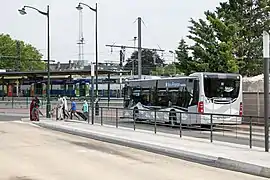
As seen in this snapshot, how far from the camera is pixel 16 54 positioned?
9762 centimetres

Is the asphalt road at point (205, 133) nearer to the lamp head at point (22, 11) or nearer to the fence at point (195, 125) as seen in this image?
the fence at point (195, 125)

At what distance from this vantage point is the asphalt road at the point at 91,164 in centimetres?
1035

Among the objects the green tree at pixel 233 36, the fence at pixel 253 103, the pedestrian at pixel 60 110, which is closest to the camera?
the fence at pixel 253 103

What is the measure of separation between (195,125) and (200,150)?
15.3ft

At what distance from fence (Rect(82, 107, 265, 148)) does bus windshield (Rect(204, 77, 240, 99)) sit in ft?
12.5

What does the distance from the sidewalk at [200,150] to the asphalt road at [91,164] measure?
38cm

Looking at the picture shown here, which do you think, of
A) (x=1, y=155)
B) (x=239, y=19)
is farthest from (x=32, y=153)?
(x=239, y=19)

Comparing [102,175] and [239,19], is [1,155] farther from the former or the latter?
[239,19]

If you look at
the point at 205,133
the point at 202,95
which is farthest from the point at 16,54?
the point at 205,133

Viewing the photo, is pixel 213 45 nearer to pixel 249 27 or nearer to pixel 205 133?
pixel 249 27

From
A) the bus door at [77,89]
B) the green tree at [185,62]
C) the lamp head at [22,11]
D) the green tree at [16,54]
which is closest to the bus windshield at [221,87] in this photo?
the green tree at [185,62]

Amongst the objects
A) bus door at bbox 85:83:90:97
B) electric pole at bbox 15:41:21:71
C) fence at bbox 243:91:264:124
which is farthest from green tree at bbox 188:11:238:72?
electric pole at bbox 15:41:21:71

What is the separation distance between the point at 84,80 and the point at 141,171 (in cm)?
5439

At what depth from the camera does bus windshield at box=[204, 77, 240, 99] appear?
2367 cm
